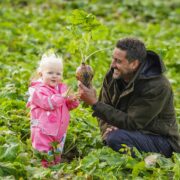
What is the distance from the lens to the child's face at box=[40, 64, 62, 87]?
17.6 feet

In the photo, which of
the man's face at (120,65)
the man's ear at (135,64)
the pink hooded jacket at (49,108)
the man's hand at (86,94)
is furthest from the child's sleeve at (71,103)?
the man's ear at (135,64)

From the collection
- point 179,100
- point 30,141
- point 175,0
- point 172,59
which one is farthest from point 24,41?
point 175,0

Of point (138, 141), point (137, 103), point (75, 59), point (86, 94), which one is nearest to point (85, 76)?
point (86, 94)

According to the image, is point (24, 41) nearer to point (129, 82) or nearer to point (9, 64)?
point (9, 64)

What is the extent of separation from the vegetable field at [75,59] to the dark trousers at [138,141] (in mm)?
153

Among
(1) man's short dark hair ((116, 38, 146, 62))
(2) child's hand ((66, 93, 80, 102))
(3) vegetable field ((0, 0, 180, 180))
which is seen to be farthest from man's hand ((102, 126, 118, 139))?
(1) man's short dark hair ((116, 38, 146, 62))

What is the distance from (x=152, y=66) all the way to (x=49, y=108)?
3.50 ft

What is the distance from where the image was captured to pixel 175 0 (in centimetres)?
1543

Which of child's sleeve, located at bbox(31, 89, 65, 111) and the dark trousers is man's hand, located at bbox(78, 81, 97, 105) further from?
the dark trousers

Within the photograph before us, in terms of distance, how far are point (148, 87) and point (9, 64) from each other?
355 cm

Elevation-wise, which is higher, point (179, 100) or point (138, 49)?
point (138, 49)

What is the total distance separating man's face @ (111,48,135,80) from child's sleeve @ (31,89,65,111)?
59cm

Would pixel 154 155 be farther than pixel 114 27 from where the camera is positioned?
No

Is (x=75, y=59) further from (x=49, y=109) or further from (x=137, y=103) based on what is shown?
(x=49, y=109)
